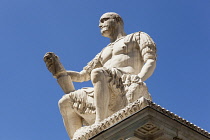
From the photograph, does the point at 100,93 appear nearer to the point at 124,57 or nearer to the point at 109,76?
the point at 109,76

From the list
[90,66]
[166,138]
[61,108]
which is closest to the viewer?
[166,138]

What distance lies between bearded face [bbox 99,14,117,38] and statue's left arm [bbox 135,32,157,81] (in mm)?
765

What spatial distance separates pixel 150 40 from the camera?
44.4 feet

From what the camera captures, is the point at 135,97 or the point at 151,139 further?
the point at 135,97

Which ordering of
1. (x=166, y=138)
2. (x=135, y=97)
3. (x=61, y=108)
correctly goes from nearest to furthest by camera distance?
1. (x=166, y=138)
2. (x=135, y=97)
3. (x=61, y=108)

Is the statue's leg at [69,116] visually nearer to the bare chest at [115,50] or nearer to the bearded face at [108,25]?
the bare chest at [115,50]

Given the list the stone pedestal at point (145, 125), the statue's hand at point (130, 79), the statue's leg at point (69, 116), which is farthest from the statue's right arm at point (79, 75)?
the stone pedestal at point (145, 125)

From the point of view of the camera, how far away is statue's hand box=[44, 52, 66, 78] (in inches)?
535

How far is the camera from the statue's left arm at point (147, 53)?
42.9 feet

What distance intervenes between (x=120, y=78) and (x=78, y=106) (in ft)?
3.76

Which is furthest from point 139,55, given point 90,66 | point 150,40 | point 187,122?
point 187,122

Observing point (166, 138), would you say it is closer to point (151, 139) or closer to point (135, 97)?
point (151, 139)

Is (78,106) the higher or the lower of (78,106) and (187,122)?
the higher

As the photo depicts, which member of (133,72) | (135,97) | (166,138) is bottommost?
(166,138)
